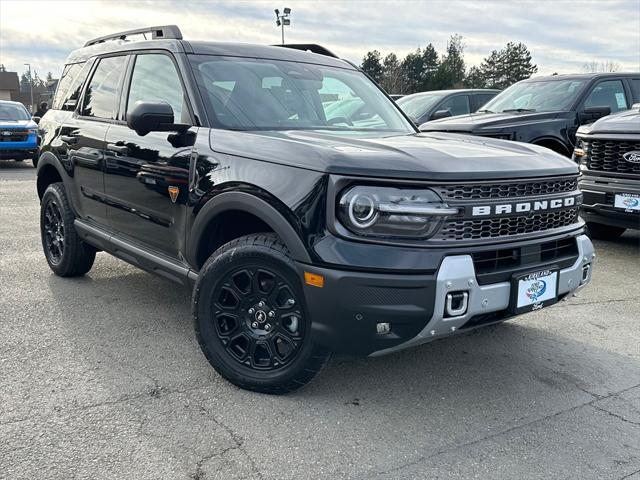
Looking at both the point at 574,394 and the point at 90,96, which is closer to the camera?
the point at 574,394

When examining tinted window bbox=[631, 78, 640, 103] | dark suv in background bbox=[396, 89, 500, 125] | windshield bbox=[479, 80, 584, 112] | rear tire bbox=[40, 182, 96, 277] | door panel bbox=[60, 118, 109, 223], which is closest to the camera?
door panel bbox=[60, 118, 109, 223]

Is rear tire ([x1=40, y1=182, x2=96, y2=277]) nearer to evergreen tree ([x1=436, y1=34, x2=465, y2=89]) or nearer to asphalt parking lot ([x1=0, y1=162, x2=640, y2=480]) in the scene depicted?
asphalt parking lot ([x1=0, y1=162, x2=640, y2=480])

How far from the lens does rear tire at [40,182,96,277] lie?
16.6 feet

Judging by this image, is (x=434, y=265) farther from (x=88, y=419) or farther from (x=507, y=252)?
(x=88, y=419)

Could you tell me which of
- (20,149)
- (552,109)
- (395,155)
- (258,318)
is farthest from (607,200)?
(20,149)

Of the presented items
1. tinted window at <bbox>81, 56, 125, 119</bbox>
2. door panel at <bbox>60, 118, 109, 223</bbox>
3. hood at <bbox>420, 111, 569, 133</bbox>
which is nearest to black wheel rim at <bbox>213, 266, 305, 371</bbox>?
door panel at <bbox>60, 118, 109, 223</bbox>

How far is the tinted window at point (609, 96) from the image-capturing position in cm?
827

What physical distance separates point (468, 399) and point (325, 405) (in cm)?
75

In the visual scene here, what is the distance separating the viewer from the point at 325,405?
3.13m

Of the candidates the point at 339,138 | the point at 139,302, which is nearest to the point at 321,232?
the point at 339,138

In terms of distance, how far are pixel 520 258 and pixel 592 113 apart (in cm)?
573

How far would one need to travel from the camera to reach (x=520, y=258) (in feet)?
9.87

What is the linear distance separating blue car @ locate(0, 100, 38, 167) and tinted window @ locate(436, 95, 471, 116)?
436 inches

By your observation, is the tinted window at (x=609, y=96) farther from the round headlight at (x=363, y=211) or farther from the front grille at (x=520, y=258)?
the round headlight at (x=363, y=211)
